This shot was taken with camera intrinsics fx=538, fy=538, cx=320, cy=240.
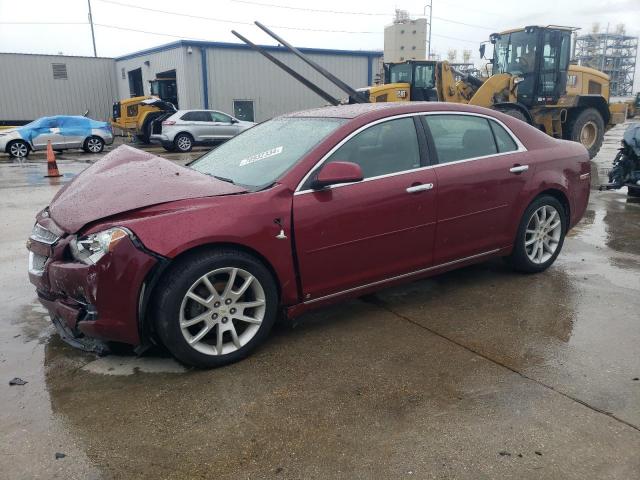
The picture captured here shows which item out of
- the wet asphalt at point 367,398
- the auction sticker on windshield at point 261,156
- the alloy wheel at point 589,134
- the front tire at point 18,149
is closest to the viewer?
the wet asphalt at point 367,398

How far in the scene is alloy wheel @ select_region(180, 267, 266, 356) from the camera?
10.4 ft

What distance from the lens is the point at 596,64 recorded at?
74.1 metres

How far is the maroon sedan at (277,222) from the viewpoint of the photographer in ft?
10.1

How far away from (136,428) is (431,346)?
1.88 m

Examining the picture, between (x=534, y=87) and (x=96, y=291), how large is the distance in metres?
12.4

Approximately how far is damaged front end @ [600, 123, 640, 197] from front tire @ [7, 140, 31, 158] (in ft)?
56.5

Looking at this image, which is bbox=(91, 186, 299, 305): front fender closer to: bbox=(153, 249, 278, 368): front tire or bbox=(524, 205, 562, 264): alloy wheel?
bbox=(153, 249, 278, 368): front tire

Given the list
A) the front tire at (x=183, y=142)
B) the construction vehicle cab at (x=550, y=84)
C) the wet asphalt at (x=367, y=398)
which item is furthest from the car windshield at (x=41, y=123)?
the wet asphalt at (x=367, y=398)

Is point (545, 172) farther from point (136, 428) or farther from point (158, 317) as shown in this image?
point (136, 428)

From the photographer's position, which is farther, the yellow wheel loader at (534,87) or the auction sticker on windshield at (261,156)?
the yellow wheel loader at (534,87)

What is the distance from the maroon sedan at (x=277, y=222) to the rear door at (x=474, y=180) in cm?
1

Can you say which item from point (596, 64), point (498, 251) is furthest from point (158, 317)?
point (596, 64)

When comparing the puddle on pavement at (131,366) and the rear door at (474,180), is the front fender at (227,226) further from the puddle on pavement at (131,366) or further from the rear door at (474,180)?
the rear door at (474,180)

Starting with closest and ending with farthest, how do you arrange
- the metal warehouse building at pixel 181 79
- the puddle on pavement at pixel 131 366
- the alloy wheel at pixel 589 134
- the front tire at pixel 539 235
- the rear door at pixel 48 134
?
the puddle on pavement at pixel 131 366 → the front tire at pixel 539 235 → the alloy wheel at pixel 589 134 → the rear door at pixel 48 134 → the metal warehouse building at pixel 181 79
